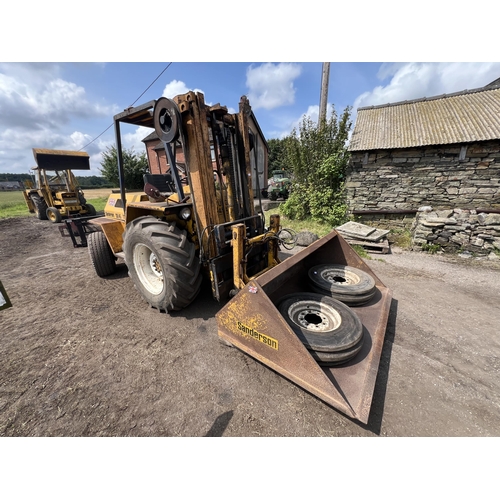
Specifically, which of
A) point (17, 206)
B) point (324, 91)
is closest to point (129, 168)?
Answer: point (17, 206)

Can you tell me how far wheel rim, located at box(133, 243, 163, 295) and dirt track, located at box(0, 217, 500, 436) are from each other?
1.34ft

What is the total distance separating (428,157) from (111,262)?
9942 millimetres

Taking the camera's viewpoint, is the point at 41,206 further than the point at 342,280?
Yes

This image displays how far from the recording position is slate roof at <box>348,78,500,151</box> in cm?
727

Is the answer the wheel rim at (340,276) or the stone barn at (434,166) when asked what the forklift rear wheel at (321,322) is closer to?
the wheel rim at (340,276)

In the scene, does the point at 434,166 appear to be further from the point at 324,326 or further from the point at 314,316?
the point at 324,326

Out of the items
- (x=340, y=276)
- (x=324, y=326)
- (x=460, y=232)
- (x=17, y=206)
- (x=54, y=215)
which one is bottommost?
(x=460, y=232)

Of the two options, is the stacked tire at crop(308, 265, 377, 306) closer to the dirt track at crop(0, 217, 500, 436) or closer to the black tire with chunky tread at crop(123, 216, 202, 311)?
the dirt track at crop(0, 217, 500, 436)

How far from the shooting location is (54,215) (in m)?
11.6

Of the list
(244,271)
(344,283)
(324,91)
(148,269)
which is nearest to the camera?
(244,271)

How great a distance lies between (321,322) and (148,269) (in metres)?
2.79

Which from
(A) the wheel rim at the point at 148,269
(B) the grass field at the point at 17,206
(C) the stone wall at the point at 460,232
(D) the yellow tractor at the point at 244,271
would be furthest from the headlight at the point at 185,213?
(B) the grass field at the point at 17,206
